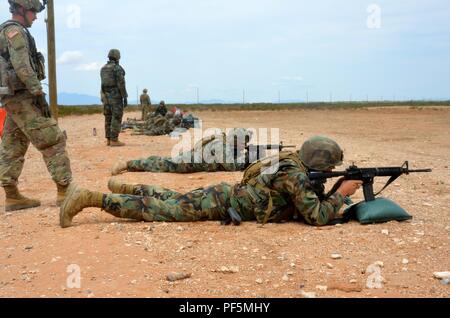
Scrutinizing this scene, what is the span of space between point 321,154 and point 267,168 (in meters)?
0.47

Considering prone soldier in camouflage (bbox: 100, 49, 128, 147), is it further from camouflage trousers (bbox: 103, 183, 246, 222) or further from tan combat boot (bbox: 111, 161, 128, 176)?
camouflage trousers (bbox: 103, 183, 246, 222)

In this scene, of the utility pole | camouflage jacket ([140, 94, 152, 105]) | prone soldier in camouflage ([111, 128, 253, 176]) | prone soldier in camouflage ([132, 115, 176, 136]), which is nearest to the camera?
prone soldier in camouflage ([111, 128, 253, 176])

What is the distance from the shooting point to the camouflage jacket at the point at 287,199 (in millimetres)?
4410

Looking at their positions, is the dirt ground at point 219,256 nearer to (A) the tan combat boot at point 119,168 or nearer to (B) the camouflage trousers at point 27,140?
(B) the camouflage trousers at point 27,140

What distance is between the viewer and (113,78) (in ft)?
40.0

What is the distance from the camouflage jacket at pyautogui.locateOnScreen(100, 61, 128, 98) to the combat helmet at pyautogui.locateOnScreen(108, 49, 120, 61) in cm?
11

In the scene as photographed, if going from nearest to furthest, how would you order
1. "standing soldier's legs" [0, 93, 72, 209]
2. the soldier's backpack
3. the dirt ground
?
the dirt ground < the soldier's backpack < "standing soldier's legs" [0, 93, 72, 209]

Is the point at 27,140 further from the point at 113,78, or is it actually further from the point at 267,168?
the point at 113,78

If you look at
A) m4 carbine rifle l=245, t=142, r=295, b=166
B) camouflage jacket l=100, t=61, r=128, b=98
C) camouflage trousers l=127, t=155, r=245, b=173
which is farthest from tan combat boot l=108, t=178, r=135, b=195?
camouflage jacket l=100, t=61, r=128, b=98

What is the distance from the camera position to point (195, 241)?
14.1 feet

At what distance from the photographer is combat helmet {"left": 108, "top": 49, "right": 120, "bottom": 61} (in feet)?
39.8
